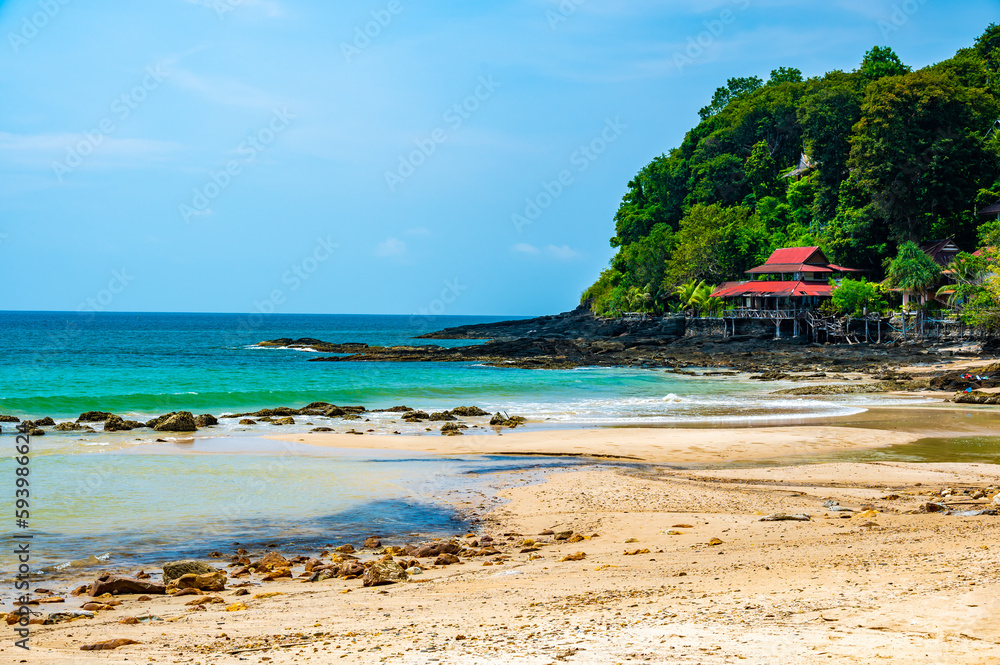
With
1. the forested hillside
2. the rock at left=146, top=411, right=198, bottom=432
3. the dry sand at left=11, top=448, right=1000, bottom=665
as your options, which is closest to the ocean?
the rock at left=146, top=411, right=198, bottom=432

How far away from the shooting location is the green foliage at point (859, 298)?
186 feet

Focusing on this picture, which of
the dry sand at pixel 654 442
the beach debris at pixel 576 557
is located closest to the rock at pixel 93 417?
the dry sand at pixel 654 442

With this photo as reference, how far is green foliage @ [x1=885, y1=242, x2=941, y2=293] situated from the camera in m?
51.8

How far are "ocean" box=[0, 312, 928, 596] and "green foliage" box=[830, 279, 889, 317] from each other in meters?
21.3

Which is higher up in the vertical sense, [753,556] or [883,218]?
[883,218]

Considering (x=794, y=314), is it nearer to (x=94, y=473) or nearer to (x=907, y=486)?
(x=907, y=486)

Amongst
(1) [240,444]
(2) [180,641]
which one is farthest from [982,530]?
(1) [240,444]

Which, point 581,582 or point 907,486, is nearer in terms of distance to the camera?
point 581,582

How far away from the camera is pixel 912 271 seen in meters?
52.1

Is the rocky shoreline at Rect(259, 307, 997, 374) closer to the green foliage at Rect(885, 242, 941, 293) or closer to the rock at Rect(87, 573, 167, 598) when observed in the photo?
the green foliage at Rect(885, 242, 941, 293)

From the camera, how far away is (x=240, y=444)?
64.4 feet

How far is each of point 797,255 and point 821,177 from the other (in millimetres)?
10073

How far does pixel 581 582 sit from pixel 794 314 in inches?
2285

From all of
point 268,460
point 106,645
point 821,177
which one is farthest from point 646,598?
point 821,177
